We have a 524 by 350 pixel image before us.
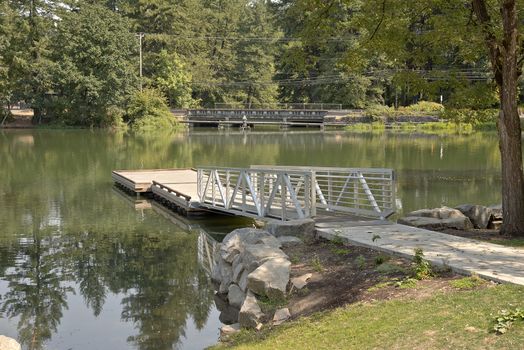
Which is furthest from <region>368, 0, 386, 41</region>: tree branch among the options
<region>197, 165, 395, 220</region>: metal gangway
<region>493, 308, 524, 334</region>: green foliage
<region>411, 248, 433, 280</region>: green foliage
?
<region>493, 308, 524, 334</region>: green foliage

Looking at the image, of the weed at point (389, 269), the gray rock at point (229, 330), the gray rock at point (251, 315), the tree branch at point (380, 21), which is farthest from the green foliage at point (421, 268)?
the tree branch at point (380, 21)

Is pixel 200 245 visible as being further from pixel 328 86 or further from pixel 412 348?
pixel 328 86

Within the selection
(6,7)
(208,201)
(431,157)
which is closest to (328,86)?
(6,7)

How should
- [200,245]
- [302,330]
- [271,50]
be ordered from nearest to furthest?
[302,330] < [200,245] < [271,50]

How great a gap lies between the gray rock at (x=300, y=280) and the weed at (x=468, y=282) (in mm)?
2397

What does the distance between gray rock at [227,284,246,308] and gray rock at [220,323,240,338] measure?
0.82 meters

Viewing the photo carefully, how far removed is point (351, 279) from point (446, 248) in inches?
70.6

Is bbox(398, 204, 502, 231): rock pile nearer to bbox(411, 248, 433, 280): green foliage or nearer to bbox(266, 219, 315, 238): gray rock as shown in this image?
bbox(266, 219, 315, 238): gray rock

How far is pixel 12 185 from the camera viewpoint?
87.3 feet

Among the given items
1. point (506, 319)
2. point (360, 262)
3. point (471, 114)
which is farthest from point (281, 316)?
point (471, 114)

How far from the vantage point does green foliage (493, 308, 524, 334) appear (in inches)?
237

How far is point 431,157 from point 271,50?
2032 inches

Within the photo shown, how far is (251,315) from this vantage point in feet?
29.5

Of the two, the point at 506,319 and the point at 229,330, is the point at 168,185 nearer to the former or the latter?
the point at 229,330
